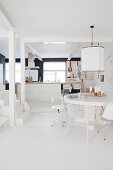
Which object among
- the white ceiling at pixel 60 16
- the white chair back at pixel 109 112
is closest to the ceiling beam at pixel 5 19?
the white ceiling at pixel 60 16

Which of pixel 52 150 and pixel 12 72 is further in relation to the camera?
pixel 12 72

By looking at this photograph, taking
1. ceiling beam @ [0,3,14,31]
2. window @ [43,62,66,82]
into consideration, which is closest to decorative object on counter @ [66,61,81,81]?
window @ [43,62,66,82]

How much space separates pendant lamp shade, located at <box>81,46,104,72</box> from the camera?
3.95m

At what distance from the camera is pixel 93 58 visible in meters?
3.99

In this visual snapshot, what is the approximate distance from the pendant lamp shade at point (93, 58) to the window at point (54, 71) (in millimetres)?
8417

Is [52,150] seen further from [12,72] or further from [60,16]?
[60,16]

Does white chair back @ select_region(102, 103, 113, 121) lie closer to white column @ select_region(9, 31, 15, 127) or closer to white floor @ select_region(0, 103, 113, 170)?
white floor @ select_region(0, 103, 113, 170)

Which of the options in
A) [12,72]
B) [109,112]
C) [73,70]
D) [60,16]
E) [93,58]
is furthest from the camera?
[73,70]

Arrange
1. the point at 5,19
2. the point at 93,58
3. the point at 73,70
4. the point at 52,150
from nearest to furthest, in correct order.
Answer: the point at 52,150, the point at 5,19, the point at 93,58, the point at 73,70

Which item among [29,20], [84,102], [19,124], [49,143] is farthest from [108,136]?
[29,20]

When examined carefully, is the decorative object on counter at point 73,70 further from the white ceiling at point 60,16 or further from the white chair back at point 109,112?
the white chair back at point 109,112

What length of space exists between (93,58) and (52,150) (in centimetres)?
231

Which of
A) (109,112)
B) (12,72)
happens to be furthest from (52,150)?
(12,72)

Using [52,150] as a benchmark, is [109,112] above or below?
above
